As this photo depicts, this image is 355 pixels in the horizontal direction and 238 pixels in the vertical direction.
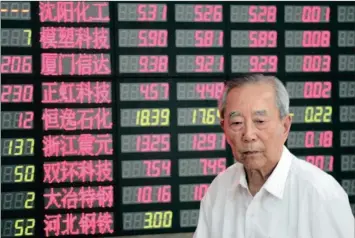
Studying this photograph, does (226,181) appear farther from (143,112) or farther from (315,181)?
(143,112)

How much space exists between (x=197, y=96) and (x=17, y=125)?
1291mm

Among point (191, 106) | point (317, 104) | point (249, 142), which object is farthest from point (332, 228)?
point (317, 104)

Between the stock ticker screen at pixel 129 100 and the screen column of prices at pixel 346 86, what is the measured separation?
14cm

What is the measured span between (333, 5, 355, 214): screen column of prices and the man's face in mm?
2805

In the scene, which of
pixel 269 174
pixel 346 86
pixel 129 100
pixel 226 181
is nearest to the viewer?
pixel 269 174

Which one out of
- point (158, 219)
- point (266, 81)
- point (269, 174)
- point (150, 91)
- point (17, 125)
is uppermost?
→ point (266, 81)

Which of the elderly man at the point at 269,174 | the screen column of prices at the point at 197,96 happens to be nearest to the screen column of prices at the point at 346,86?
the screen column of prices at the point at 197,96

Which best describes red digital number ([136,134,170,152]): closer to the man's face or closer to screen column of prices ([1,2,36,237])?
screen column of prices ([1,2,36,237])

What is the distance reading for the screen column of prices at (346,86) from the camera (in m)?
4.08

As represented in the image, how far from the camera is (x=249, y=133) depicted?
1412 mm

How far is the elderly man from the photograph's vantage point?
1348 millimetres

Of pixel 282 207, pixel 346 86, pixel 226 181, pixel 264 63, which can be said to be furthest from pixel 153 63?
pixel 282 207

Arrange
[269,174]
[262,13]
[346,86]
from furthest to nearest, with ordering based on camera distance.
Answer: [346,86]
[262,13]
[269,174]

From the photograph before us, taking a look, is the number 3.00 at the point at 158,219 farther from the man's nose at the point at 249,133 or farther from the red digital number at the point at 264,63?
the man's nose at the point at 249,133
